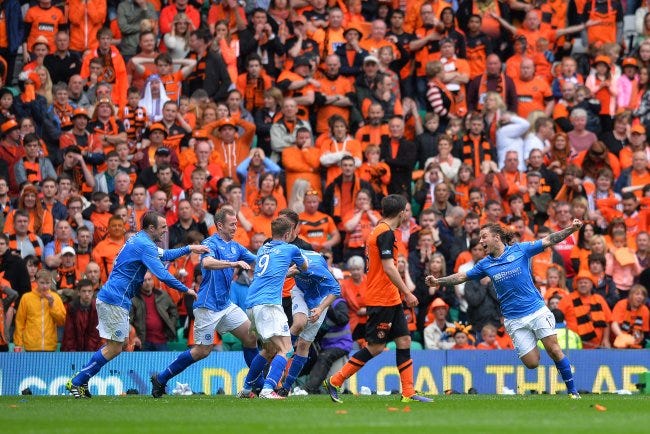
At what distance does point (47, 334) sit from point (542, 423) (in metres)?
10.1

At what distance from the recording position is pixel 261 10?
90.5 feet

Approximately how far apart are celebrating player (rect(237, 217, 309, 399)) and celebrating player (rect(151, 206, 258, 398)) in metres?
0.50

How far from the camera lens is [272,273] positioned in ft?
56.0

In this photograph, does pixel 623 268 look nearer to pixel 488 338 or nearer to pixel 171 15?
pixel 488 338

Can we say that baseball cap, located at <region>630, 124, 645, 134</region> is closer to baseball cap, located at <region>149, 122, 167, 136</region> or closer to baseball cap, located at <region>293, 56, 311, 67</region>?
baseball cap, located at <region>293, 56, 311, 67</region>

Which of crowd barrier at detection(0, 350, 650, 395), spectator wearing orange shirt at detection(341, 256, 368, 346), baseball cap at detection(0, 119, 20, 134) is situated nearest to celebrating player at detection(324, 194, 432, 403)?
crowd barrier at detection(0, 350, 650, 395)

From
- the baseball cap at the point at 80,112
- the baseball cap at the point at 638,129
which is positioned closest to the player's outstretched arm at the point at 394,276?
the baseball cap at the point at 80,112

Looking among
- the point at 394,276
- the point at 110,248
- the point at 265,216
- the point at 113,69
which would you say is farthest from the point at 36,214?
the point at 394,276

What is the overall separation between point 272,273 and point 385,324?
153 cm

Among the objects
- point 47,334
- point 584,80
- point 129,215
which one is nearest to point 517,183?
point 584,80

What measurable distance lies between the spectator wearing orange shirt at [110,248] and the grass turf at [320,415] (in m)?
4.52

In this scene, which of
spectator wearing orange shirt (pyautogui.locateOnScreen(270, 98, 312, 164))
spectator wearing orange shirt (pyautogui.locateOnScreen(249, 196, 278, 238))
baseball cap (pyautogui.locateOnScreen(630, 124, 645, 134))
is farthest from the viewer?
baseball cap (pyautogui.locateOnScreen(630, 124, 645, 134))

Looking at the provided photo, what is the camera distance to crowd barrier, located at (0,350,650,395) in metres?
21.0

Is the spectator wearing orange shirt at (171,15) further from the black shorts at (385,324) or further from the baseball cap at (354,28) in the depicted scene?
the black shorts at (385,324)
